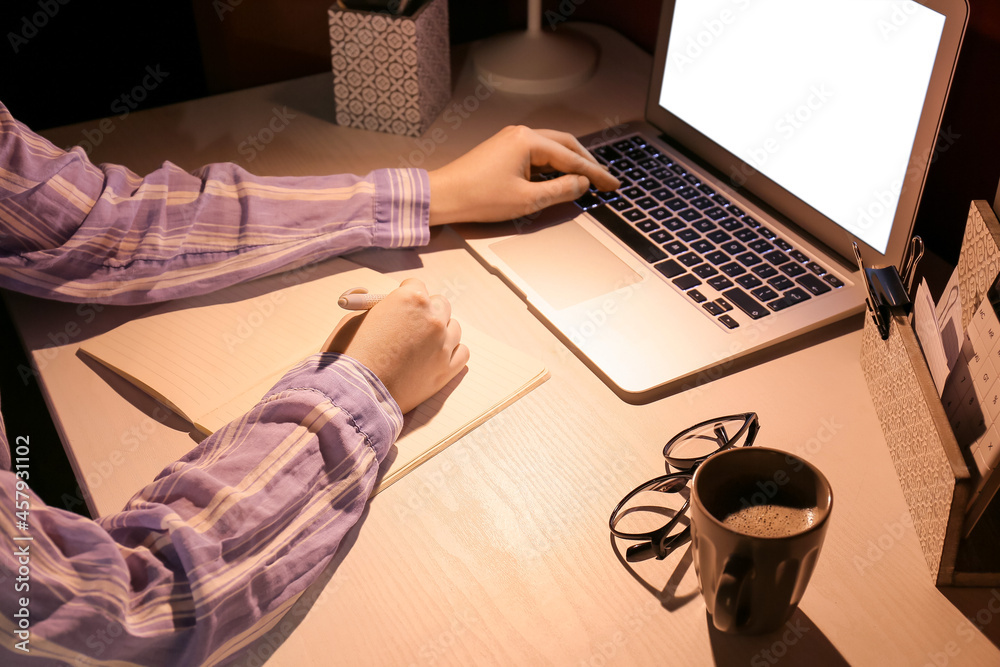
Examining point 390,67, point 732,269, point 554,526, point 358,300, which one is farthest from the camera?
point 390,67

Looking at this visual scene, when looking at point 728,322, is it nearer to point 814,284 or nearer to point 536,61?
point 814,284

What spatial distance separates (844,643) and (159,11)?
1.17 meters

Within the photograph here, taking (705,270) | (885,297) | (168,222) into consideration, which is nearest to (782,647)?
(885,297)

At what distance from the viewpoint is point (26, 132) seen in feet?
2.72

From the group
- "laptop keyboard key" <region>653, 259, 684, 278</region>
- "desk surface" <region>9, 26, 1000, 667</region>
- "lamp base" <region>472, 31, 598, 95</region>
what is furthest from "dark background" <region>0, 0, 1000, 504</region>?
"laptop keyboard key" <region>653, 259, 684, 278</region>

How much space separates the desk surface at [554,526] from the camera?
0.55 m

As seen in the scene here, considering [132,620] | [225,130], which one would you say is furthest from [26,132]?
[132,620]

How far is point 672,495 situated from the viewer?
64 cm

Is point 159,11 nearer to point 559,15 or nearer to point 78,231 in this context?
point 78,231

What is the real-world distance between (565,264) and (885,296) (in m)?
0.32

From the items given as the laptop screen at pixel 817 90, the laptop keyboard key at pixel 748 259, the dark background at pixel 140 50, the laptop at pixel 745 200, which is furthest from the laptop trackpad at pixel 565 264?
the dark background at pixel 140 50

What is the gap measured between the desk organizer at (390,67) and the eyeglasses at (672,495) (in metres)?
0.62

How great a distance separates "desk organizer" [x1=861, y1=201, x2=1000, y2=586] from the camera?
0.54 metres

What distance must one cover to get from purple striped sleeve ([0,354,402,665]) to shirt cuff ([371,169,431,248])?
0.24m
